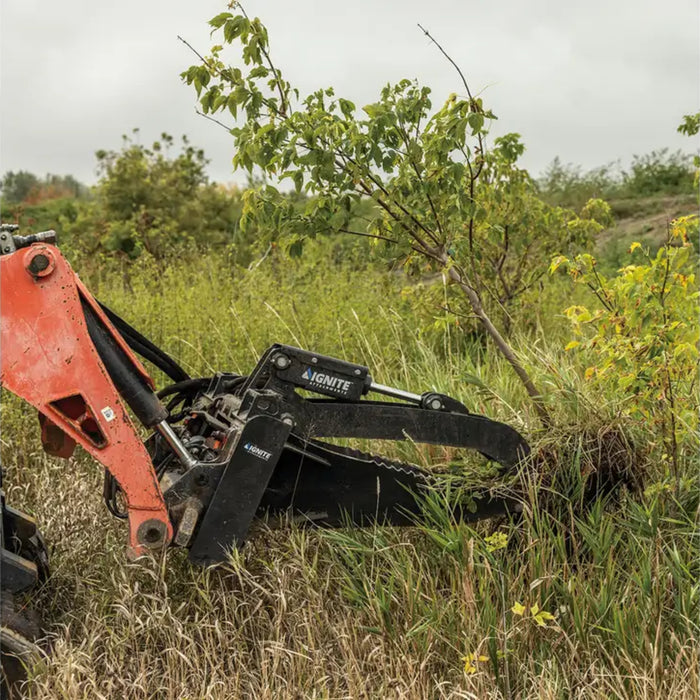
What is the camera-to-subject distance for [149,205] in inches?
539

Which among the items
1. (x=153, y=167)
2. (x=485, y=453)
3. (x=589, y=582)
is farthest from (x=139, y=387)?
(x=153, y=167)

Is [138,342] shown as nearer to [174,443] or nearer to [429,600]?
[174,443]

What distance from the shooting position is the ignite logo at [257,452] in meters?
3.23

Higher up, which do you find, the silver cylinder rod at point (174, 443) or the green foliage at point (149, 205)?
the green foliage at point (149, 205)

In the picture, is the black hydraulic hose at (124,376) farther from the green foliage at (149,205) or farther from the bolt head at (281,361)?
the green foliage at (149,205)

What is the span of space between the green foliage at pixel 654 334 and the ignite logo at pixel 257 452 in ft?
4.16

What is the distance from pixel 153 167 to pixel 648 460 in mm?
11619

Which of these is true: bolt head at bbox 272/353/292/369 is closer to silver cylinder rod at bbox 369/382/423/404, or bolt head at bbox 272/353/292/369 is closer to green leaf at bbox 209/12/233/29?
silver cylinder rod at bbox 369/382/423/404

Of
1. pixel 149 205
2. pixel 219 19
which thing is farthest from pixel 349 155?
pixel 149 205

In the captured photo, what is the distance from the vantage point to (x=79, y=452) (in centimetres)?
519

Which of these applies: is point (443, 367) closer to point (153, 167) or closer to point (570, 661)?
point (570, 661)

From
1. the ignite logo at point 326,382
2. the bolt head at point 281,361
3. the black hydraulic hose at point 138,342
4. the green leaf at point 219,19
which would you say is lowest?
the ignite logo at point 326,382

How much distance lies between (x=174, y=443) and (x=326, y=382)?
0.60 metres

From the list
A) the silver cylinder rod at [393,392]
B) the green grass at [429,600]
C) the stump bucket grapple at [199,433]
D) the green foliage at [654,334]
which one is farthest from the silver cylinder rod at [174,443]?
the green foliage at [654,334]
